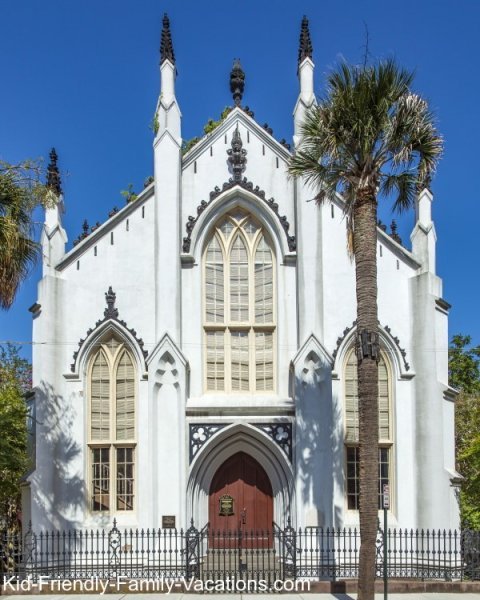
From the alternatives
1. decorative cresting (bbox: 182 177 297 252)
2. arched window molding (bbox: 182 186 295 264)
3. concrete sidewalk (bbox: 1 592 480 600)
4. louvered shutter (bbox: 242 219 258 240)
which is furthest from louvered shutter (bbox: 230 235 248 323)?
concrete sidewalk (bbox: 1 592 480 600)

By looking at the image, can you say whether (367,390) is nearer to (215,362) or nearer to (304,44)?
(215,362)

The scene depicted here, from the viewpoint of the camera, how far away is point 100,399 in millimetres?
21125

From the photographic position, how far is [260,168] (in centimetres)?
2189

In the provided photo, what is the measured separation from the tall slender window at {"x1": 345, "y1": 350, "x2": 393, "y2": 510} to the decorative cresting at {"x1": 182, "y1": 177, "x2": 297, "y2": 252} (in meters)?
3.41

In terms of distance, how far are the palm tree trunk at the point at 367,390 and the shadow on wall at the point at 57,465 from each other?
828cm

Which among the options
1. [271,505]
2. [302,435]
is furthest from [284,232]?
[271,505]

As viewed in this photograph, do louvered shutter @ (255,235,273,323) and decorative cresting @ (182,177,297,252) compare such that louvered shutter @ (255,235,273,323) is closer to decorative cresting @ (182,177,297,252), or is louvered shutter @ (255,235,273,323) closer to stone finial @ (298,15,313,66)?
decorative cresting @ (182,177,297,252)

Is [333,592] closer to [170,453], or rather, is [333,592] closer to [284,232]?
[170,453]

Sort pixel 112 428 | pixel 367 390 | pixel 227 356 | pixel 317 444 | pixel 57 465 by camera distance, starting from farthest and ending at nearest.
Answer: pixel 227 356 → pixel 112 428 → pixel 57 465 → pixel 317 444 → pixel 367 390

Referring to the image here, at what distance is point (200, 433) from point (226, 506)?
2.14m

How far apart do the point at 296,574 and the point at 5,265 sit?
382 inches

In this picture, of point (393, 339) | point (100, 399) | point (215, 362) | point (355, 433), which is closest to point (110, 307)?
point (100, 399)

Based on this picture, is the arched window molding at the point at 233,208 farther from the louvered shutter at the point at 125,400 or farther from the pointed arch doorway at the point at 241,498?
the pointed arch doorway at the point at 241,498

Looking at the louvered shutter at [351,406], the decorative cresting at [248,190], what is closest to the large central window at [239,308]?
the decorative cresting at [248,190]
